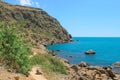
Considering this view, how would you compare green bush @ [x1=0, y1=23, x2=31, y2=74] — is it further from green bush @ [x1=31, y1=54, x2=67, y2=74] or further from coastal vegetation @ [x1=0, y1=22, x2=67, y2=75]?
green bush @ [x1=31, y1=54, x2=67, y2=74]

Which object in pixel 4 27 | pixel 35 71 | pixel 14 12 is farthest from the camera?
pixel 14 12

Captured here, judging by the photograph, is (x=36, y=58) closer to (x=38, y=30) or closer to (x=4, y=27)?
(x=4, y=27)

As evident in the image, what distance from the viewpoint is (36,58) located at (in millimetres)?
45156

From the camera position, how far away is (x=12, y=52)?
1220 inches

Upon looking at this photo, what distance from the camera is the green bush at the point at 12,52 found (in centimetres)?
3050

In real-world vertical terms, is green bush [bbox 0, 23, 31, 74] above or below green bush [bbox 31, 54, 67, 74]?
above

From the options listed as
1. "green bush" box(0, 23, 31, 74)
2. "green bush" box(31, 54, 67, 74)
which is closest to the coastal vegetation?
"green bush" box(0, 23, 31, 74)

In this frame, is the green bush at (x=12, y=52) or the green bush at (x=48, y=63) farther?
the green bush at (x=48, y=63)

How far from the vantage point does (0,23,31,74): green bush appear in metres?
30.5

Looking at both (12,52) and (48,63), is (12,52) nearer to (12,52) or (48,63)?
(12,52)

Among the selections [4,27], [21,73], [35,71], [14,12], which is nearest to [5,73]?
[21,73]

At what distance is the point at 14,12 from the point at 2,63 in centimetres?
17189

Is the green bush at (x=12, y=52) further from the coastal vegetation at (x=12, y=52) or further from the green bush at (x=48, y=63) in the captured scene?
the green bush at (x=48, y=63)

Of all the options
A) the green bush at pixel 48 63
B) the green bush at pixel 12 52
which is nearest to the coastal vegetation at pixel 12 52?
the green bush at pixel 12 52
